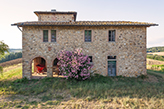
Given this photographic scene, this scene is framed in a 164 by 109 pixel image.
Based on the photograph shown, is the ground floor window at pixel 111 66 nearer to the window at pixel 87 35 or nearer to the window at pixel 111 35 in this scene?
the window at pixel 111 35

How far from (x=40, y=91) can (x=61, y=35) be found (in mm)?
5570

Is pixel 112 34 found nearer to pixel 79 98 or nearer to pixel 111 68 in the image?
pixel 111 68

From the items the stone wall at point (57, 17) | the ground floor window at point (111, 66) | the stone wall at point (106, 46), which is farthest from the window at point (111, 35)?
the stone wall at point (57, 17)

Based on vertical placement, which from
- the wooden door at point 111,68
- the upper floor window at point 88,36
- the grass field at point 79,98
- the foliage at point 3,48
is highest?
the upper floor window at point 88,36

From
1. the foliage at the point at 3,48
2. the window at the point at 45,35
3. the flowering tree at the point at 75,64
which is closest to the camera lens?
the flowering tree at the point at 75,64

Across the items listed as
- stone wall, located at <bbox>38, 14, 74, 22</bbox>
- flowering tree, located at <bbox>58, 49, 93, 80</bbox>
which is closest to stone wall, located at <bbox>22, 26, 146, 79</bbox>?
flowering tree, located at <bbox>58, 49, 93, 80</bbox>

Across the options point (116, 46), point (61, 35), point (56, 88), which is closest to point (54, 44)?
point (61, 35)

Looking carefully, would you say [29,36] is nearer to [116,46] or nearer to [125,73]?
[116,46]

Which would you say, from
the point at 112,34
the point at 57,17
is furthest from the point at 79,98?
the point at 57,17

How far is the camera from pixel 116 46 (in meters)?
9.94

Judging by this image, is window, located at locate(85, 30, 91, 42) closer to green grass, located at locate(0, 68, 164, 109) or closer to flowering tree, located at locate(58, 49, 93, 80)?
flowering tree, located at locate(58, 49, 93, 80)

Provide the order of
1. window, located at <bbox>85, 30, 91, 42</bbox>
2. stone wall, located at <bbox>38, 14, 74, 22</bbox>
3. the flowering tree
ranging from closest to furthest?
the flowering tree < window, located at <bbox>85, 30, 91, 42</bbox> < stone wall, located at <bbox>38, 14, 74, 22</bbox>

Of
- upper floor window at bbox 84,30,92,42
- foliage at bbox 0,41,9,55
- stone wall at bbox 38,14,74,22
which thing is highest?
stone wall at bbox 38,14,74,22

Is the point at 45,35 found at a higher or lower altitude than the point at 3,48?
higher
